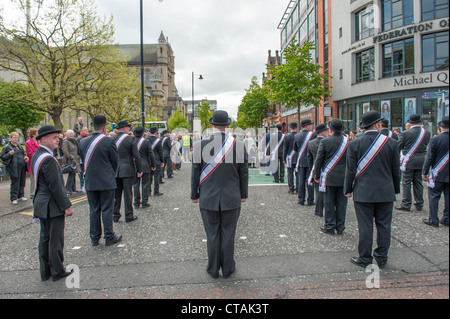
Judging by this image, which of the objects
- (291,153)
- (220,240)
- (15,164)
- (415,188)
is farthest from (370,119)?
(15,164)

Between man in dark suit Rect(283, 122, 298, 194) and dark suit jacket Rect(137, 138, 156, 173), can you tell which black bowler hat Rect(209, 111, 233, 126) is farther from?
man in dark suit Rect(283, 122, 298, 194)

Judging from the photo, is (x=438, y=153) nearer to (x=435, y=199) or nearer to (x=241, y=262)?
(x=435, y=199)

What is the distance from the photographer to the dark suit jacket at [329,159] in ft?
18.2

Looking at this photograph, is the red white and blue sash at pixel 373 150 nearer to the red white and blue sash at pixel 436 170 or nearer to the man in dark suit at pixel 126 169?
the red white and blue sash at pixel 436 170

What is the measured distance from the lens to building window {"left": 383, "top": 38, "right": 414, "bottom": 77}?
21469 mm

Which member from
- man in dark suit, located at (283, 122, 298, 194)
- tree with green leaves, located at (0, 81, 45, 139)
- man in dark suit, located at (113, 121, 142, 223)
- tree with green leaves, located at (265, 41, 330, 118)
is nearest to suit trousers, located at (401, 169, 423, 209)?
man in dark suit, located at (283, 122, 298, 194)

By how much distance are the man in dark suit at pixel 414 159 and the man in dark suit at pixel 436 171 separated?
1.02 metres

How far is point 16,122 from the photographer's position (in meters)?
51.8

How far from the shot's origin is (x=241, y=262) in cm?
435

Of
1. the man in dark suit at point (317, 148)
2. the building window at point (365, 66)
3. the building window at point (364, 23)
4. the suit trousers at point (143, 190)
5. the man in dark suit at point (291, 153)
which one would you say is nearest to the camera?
the man in dark suit at point (317, 148)

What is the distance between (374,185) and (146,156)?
5.97 m

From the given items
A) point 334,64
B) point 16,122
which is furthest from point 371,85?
point 16,122

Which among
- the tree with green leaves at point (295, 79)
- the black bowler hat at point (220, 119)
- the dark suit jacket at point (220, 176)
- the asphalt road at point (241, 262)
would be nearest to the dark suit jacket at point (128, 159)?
the asphalt road at point (241, 262)

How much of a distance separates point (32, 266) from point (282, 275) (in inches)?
139
